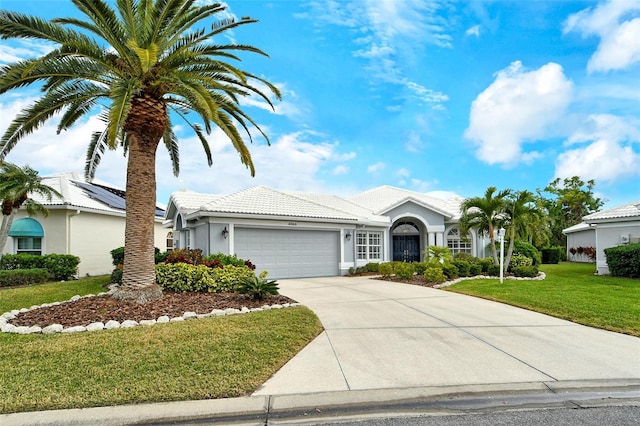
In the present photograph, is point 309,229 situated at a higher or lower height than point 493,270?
higher

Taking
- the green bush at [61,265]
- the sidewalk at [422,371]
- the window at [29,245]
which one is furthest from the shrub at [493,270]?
the window at [29,245]

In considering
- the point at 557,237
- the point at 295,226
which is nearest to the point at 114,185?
the point at 295,226

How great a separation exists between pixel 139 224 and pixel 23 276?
8637mm

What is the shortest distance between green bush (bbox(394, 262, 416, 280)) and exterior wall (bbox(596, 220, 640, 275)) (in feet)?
32.0

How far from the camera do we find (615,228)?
715 inches

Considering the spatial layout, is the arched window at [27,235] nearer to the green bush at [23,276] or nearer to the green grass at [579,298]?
the green bush at [23,276]

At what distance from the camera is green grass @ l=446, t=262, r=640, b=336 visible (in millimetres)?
8188

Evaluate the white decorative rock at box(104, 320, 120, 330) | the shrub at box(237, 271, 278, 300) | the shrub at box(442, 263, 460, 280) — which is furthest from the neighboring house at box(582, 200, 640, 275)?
the white decorative rock at box(104, 320, 120, 330)

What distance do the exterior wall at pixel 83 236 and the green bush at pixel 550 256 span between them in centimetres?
2967

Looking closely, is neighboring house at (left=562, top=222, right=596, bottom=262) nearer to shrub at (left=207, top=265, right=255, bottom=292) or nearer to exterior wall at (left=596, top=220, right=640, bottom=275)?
exterior wall at (left=596, top=220, right=640, bottom=275)

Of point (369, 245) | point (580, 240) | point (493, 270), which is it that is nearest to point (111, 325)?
point (369, 245)

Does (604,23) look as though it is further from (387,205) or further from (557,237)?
(557,237)

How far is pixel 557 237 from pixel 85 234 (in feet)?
135

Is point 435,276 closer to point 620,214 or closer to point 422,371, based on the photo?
point 422,371
